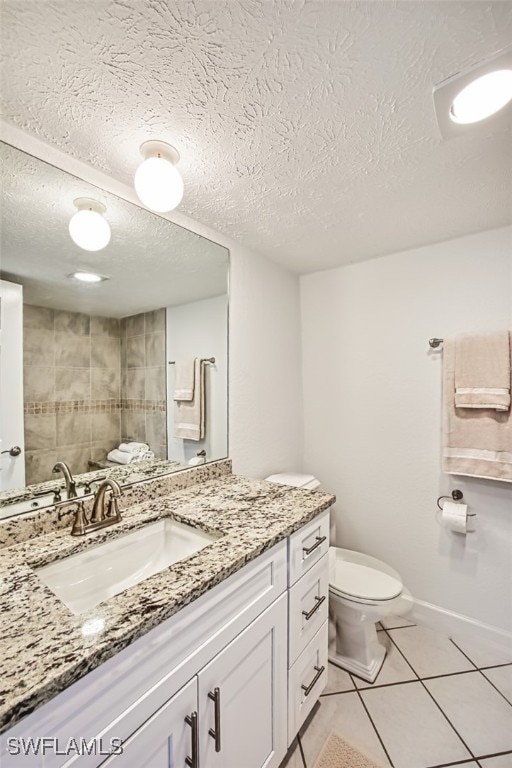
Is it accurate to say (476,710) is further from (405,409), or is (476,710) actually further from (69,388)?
(69,388)

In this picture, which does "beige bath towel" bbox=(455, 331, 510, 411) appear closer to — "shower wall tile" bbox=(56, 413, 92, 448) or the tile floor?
the tile floor

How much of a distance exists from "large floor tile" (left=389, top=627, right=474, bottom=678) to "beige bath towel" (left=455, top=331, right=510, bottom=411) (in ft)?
4.22

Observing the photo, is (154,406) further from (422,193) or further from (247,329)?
(422,193)

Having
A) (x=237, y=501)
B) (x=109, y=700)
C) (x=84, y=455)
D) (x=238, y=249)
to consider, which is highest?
(x=238, y=249)

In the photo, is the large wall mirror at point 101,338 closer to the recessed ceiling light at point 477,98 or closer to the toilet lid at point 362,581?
the toilet lid at point 362,581

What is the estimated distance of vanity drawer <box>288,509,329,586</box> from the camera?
1.15m

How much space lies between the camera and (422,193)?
4.53 feet

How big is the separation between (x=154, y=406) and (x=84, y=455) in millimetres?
343

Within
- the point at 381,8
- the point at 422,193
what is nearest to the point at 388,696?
the point at 422,193

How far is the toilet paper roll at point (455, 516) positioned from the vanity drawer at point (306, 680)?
0.85 meters

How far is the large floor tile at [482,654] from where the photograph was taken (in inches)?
64.6

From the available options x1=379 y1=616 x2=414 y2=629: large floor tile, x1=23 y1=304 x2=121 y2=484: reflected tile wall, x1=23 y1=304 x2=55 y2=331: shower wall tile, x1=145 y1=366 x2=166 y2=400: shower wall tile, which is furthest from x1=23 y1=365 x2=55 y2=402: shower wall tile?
x1=379 y1=616 x2=414 y2=629: large floor tile

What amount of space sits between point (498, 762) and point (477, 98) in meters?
2.22

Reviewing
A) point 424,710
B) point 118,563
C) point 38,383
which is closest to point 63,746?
point 118,563
